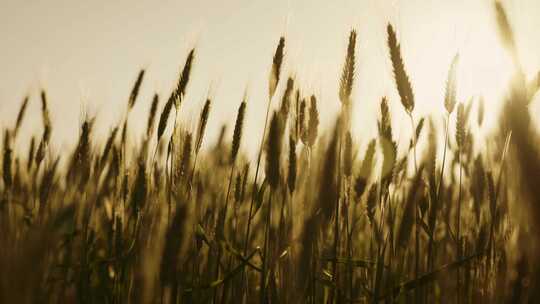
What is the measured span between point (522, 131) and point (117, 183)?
1118 millimetres

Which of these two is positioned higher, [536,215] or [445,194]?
[445,194]

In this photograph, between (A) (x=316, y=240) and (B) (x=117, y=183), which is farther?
(B) (x=117, y=183)

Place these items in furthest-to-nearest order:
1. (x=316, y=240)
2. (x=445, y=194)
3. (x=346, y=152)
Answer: (x=445, y=194), (x=346, y=152), (x=316, y=240)

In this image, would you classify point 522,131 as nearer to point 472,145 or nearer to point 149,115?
point 149,115

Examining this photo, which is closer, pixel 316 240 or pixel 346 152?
pixel 316 240

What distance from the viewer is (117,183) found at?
1.50 meters

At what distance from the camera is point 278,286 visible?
141 centimetres

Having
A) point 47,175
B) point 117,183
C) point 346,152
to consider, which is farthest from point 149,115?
point 346,152

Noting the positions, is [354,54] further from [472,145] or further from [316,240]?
[472,145]

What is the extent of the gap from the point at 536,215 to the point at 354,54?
89 cm

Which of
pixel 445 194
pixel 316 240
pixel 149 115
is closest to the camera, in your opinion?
pixel 316 240

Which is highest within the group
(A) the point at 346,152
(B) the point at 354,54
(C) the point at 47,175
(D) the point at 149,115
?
(B) the point at 354,54

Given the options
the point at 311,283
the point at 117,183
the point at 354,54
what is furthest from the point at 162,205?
the point at 354,54

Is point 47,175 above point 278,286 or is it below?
above
